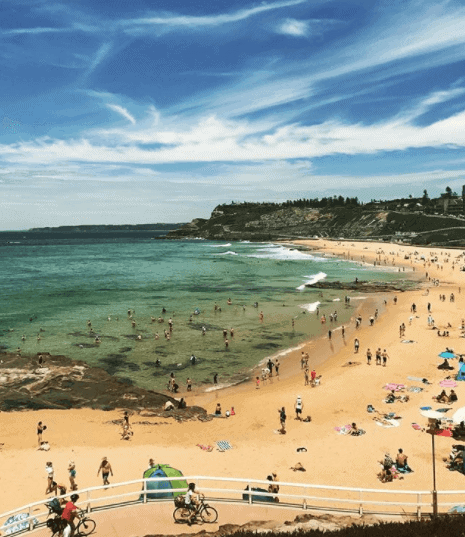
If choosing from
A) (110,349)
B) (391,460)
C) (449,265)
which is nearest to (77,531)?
(391,460)

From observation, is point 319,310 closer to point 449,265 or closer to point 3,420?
point 3,420

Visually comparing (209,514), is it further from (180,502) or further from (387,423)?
(387,423)

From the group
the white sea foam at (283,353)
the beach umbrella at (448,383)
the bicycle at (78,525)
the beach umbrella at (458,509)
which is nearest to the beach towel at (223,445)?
the bicycle at (78,525)

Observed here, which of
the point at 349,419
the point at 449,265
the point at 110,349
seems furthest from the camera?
the point at 449,265

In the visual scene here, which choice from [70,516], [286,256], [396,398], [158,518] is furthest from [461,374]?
[286,256]

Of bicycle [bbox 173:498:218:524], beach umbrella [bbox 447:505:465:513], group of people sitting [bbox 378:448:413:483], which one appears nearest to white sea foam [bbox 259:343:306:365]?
group of people sitting [bbox 378:448:413:483]
